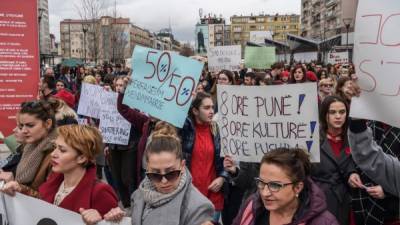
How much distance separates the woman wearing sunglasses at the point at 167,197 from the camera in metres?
2.85

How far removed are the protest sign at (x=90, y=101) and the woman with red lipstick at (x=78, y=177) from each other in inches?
173

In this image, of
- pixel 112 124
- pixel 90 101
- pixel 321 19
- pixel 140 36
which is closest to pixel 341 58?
pixel 90 101

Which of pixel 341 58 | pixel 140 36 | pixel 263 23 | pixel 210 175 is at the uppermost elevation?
pixel 263 23

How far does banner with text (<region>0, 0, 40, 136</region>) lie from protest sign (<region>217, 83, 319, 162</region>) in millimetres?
3411

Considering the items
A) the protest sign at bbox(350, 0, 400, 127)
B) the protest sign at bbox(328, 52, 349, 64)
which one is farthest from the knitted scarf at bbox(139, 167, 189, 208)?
the protest sign at bbox(328, 52, 349, 64)

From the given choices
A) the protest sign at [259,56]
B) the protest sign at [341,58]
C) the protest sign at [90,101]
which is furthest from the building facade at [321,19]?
the protest sign at [90,101]

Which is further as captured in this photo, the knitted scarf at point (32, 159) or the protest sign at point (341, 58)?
the protest sign at point (341, 58)

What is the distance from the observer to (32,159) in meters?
3.52

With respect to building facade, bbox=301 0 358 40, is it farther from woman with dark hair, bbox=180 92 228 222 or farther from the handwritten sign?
woman with dark hair, bbox=180 92 228 222

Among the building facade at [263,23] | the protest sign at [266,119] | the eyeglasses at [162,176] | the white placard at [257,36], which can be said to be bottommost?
the eyeglasses at [162,176]

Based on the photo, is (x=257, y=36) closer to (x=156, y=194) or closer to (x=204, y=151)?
(x=204, y=151)

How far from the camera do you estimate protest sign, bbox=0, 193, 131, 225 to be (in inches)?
119

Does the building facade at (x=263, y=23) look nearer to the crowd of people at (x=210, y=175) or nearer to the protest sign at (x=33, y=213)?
the crowd of people at (x=210, y=175)

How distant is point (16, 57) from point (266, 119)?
156 inches
